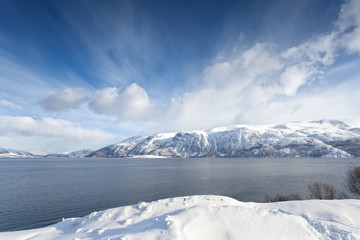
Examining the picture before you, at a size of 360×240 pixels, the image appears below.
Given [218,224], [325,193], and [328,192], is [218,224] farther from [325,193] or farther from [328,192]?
[325,193]

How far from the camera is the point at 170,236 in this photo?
11.8 meters

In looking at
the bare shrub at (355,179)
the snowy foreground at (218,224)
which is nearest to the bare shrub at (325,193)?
the bare shrub at (355,179)

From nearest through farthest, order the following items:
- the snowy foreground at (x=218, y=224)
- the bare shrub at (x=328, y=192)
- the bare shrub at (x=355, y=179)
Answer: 1. the snowy foreground at (x=218, y=224)
2. the bare shrub at (x=328, y=192)
3. the bare shrub at (x=355, y=179)

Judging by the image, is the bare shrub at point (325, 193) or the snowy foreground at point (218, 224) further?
the bare shrub at point (325, 193)

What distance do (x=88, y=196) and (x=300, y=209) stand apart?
5699 centimetres

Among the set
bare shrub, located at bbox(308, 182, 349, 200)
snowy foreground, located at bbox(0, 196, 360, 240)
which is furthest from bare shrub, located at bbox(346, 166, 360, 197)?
snowy foreground, located at bbox(0, 196, 360, 240)

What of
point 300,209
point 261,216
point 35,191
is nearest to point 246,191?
point 300,209

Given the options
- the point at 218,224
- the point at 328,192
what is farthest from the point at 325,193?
the point at 218,224

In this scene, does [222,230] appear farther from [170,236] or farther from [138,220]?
[138,220]

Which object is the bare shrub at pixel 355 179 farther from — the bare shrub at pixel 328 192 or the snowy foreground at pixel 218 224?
the snowy foreground at pixel 218 224

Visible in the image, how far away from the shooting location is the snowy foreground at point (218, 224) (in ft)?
42.2

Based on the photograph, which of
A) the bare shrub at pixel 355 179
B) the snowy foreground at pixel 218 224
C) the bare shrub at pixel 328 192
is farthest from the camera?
the bare shrub at pixel 355 179

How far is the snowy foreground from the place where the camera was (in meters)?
12.9

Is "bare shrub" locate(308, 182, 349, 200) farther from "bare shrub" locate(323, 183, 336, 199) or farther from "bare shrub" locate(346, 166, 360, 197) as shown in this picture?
"bare shrub" locate(346, 166, 360, 197)
